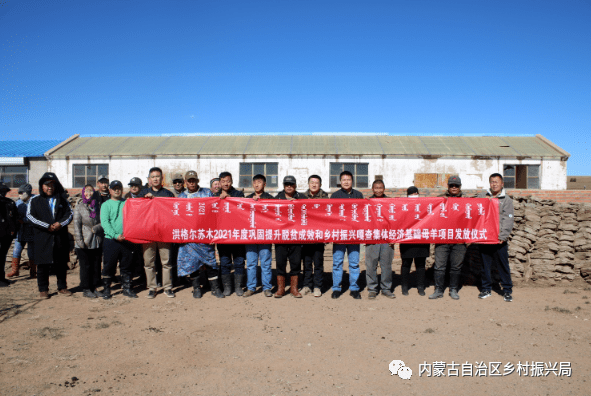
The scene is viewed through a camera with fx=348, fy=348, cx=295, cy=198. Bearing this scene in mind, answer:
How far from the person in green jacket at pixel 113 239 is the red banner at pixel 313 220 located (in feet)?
0.54

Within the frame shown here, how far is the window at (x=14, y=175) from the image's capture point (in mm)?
21922

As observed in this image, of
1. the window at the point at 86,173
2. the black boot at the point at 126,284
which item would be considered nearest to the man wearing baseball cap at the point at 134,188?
the black boot at the point at 126,284

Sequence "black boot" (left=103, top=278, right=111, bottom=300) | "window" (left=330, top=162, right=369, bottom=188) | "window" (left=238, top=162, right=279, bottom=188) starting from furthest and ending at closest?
"window" (left=238, top=162, right=279, bottom=188), "window" (left=330, top=162, right=369, bottom=188), "black boot" (left=103, top=278, right=111, bottom=300)

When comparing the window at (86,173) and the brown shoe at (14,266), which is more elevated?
the window at (86,173)

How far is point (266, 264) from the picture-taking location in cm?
601

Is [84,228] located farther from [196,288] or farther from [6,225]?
[6,225]

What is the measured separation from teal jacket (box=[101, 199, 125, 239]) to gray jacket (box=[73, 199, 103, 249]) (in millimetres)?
177

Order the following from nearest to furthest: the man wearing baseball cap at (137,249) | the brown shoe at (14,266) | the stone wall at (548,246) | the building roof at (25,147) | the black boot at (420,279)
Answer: the black boot at (420,279)
the man wearing baseball cap at (137,249)
the stone wall at (548,246)
the brown shoe at (14,266)
the building roof at (25,147)

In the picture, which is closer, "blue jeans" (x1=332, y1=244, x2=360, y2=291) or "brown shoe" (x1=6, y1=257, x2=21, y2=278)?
"blue jeans" (x1=332, y1=244, x2=360, y2=291)

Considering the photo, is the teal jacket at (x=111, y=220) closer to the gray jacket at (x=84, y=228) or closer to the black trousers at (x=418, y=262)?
the gray jacket at (x=84, y=228)

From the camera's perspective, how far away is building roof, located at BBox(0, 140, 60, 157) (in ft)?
72.4

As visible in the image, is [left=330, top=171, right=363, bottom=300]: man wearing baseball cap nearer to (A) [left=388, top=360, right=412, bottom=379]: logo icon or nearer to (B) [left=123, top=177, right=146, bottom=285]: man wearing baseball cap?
(A) [left=388, top=360, right=412, bottom=379]: logo icon

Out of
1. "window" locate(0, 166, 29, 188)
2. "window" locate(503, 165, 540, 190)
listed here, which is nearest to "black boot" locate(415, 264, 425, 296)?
"window" locate(503, 165, 540, 190)

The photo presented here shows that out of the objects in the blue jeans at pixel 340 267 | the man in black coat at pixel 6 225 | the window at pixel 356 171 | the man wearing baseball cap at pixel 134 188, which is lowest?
the blue jeans at pixel 340 267
